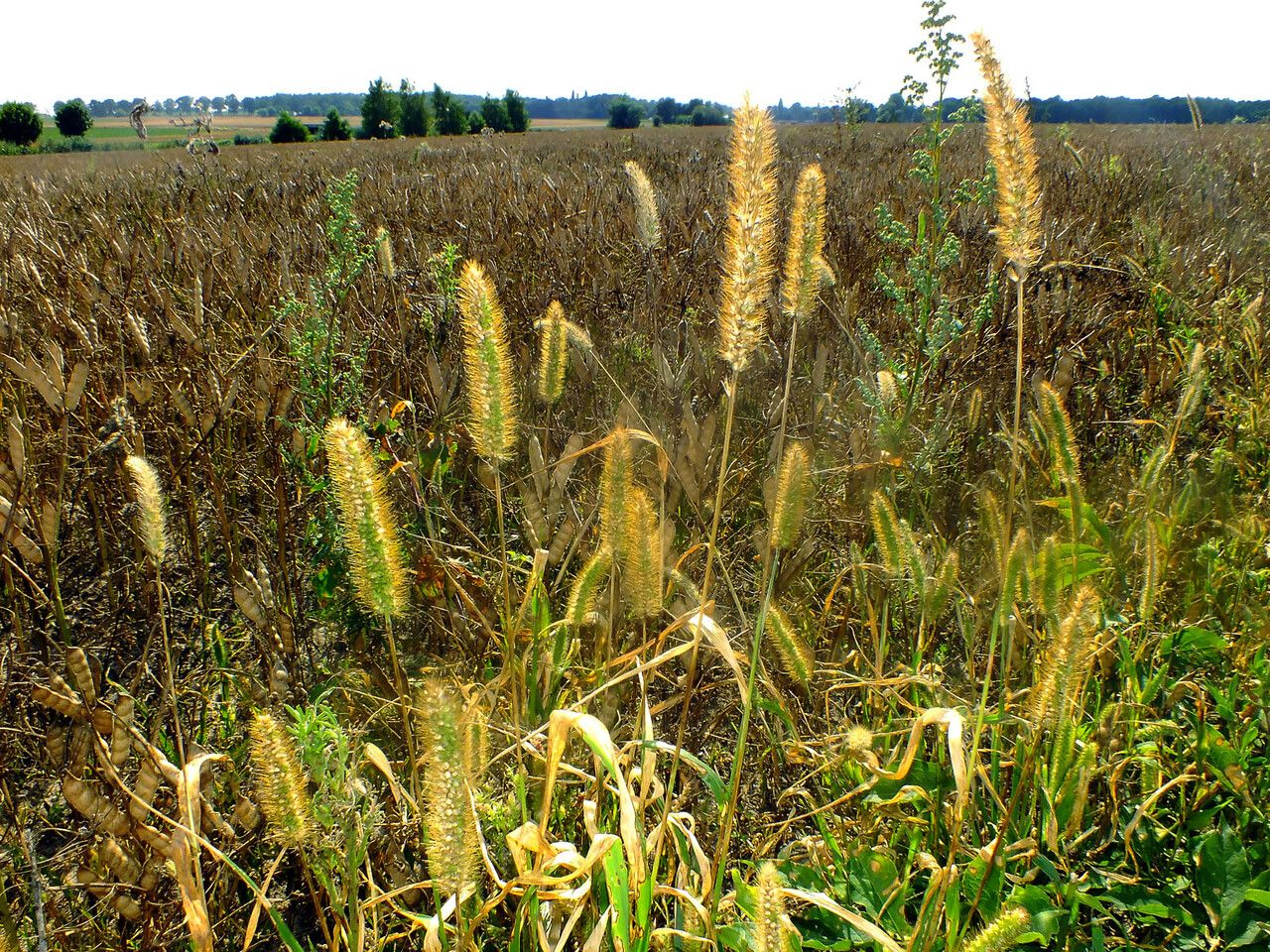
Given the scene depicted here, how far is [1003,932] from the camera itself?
2.70ft

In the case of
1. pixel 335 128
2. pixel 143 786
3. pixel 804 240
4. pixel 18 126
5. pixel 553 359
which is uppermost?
pixel 18 126

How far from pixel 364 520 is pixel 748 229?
22.5 inches

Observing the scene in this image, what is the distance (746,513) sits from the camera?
7.72ft

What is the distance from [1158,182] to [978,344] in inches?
162

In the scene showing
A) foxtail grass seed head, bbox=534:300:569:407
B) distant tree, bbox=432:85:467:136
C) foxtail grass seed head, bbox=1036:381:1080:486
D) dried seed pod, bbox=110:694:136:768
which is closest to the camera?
dried seed pod, bbox=110:694:136:768

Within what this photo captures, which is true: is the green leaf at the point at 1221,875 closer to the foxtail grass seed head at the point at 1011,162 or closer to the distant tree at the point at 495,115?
the foxtail grass seed head at the point at 1011,162

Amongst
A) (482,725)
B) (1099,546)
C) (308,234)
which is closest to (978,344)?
(1099,546)

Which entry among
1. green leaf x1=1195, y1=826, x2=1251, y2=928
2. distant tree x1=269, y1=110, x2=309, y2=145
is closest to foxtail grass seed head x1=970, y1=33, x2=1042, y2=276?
green leaf x1=1195, y1=826, x2=1251, y2=928

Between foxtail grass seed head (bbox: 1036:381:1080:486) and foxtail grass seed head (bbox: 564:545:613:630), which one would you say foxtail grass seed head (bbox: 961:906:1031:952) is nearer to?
foxtail grass seed head (bbox: 564:545:613:630)

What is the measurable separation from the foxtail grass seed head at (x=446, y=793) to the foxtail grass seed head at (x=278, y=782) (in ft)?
0.52

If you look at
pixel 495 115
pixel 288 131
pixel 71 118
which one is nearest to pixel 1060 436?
pixel 288 131

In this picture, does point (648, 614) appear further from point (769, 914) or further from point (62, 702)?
point (62, 702)

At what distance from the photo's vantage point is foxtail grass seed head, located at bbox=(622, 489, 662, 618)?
1182mm

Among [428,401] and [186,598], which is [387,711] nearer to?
[186,598]
